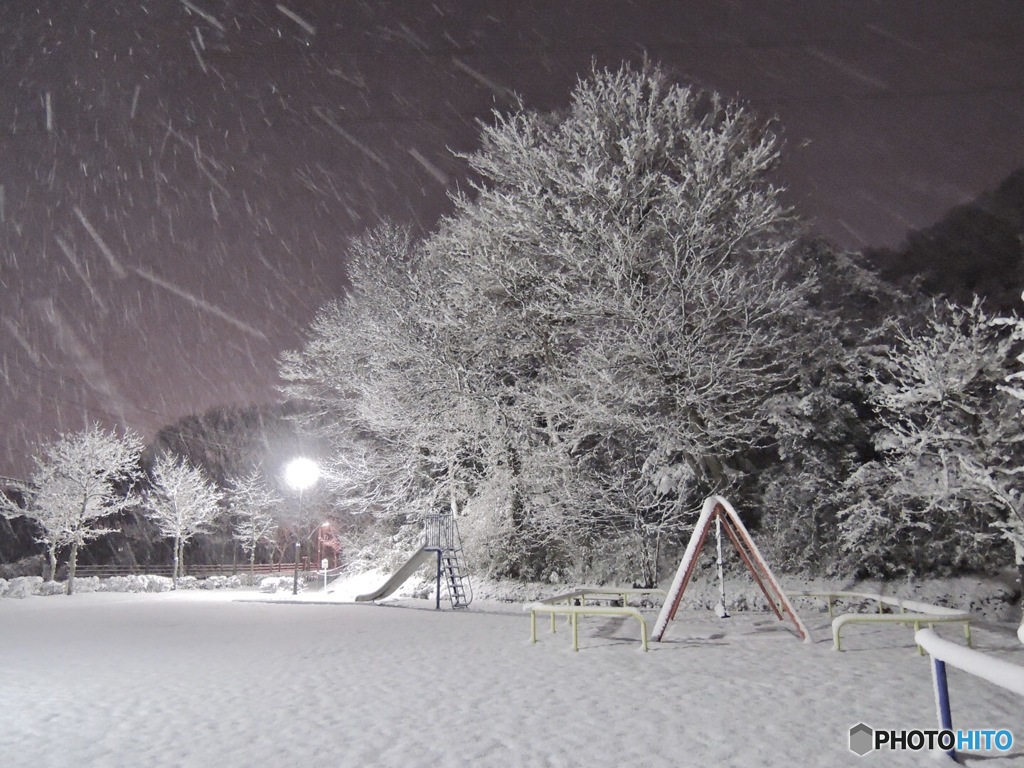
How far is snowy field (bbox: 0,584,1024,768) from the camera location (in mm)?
5090

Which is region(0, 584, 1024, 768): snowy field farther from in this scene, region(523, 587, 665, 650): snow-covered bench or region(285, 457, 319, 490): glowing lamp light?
region(285, 457, 319, 490): glowing lamp light

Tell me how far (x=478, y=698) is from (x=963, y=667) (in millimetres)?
4209

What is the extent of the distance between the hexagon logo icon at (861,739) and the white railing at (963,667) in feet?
1.71

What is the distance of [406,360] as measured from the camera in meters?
21.7

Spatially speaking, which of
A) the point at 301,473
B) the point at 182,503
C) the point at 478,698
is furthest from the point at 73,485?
the point at 478,698

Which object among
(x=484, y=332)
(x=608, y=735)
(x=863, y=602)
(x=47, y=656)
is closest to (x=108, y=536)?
(x=484, y=332)

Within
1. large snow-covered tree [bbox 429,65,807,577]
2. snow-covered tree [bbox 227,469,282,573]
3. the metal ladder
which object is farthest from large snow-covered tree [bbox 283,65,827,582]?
snow-covered tree [bbox 227,469,282,573]

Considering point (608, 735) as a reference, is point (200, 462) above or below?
above

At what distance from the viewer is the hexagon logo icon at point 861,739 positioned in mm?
5064

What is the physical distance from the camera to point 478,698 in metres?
6.82

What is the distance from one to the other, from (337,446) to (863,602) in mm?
19077

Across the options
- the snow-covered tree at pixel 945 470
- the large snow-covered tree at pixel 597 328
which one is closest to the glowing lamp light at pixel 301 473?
the large snow-covered tree at pixel 597 328

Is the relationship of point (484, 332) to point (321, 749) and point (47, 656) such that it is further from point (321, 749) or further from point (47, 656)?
point (321, 749)

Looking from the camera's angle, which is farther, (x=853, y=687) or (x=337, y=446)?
(x=337, y=446)
